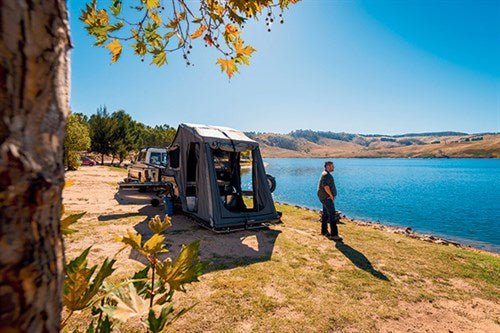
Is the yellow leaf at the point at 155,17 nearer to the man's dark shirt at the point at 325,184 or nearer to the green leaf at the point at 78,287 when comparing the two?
the green leaf at the point at 78,287

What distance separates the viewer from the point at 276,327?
13.2ft

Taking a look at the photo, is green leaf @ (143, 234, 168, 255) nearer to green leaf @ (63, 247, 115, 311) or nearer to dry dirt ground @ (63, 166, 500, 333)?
green leaf @ (63, 247, 115, 311)

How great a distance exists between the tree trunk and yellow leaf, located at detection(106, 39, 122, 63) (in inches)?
67.6

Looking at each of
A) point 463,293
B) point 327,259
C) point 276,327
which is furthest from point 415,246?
point 276,327

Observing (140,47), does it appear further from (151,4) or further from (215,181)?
(215,181)

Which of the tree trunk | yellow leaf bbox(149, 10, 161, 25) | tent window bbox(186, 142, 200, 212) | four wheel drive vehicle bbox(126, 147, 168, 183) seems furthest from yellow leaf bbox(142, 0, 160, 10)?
four wheel drive vehicle bbox(126, 147, 168, 183)

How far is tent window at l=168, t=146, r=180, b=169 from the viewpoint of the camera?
1079cm

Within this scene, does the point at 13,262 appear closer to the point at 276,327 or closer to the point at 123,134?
the point at 276,327

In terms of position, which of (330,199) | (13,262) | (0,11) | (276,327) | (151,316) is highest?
(0,11)

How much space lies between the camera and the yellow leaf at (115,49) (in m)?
2.18

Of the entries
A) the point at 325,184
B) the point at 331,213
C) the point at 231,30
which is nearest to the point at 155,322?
the point at 231,30

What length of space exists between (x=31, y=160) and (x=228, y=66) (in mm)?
2068

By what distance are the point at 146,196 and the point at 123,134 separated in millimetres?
39037

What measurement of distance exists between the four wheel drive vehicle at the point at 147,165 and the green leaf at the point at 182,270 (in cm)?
1469
